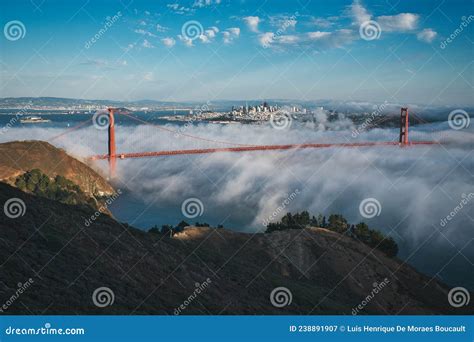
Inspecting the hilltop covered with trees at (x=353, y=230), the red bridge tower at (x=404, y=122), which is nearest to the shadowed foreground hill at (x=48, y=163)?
the hilltop covered with trees at (x=353, y=230)

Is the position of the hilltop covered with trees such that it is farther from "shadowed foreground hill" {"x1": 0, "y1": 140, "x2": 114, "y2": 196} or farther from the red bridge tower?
the red bridge tower

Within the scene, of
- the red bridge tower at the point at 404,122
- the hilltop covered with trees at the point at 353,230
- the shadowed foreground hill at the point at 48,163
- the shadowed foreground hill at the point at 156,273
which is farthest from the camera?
the red bridge tower at the point at 404,122

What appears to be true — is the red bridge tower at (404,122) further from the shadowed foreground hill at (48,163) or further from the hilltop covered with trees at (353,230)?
the shadowed foreground hill at (48,163)

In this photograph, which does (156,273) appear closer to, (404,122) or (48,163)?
(48,163)

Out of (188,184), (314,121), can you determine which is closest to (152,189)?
(188,184)

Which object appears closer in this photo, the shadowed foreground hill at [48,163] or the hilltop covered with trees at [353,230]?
the hilltop covered with trees at [353,230]

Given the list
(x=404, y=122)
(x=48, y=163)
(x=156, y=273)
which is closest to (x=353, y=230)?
(x=156, y=273)

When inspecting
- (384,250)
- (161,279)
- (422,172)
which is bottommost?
(161,279)

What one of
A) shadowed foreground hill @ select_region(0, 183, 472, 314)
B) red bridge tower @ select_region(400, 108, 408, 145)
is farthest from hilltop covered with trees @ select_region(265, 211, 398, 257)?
red bridge tower @ select_region(400, 108, 408, 145)

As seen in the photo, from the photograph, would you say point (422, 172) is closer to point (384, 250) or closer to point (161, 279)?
point (384, 250)
